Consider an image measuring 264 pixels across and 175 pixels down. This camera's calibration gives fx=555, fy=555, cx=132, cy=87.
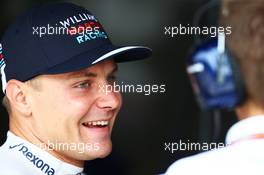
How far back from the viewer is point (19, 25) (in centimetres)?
137

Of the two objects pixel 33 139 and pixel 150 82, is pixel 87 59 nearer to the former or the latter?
pixel 33 139

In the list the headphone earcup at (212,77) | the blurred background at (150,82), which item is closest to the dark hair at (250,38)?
the headphone earcup at (212,77)

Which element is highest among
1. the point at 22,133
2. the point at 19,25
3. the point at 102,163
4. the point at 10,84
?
the point at 19,25

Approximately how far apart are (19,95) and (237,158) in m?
0.67

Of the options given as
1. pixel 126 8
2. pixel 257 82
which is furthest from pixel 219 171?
pixel 126 8

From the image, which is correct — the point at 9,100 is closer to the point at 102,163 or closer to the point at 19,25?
the point at 19,25

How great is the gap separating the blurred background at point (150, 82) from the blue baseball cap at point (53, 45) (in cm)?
33

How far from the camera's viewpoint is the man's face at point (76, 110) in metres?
1.35

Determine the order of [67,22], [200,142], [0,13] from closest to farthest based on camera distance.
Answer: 1. [67,22]
2. [200,142]
3. [0,13]

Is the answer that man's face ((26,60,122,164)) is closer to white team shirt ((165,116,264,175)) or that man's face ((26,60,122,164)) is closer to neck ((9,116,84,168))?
neck ((9,116,84,168))

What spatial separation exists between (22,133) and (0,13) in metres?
0.54

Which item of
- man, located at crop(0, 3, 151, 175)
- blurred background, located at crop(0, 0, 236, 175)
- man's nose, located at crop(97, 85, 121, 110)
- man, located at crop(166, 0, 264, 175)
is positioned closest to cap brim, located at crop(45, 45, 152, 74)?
man, located at crop(0, 3, 151, 175)

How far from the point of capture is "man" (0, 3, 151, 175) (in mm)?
1316

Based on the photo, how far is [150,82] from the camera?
1684 millimetres
